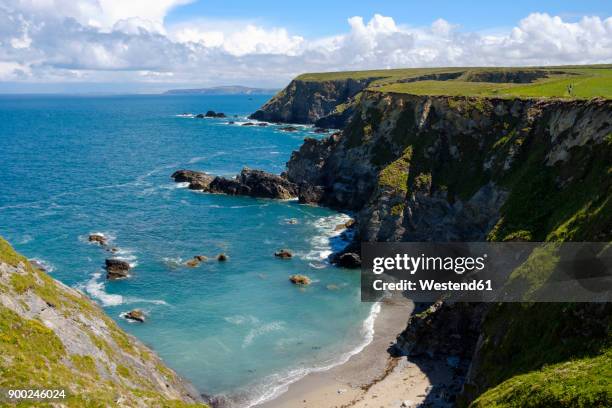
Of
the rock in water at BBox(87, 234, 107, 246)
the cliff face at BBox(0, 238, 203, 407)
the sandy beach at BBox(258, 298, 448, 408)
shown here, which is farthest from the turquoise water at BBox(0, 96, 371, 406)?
the cliff face at BBox(0, 238, 203, 407)

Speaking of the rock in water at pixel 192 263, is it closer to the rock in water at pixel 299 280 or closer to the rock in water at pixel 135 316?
the rock in water at pixel 135 316

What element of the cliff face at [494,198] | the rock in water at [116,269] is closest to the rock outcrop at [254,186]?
the cliff face at [494,198]

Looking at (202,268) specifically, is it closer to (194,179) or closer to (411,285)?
(411,285)

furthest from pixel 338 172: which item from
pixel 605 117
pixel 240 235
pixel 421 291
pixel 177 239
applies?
pixel 605 117

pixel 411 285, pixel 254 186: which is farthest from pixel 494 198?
pixel 254 186

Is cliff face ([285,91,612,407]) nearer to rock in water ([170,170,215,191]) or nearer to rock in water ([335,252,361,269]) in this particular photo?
rock in water ([335,252,361,269])
